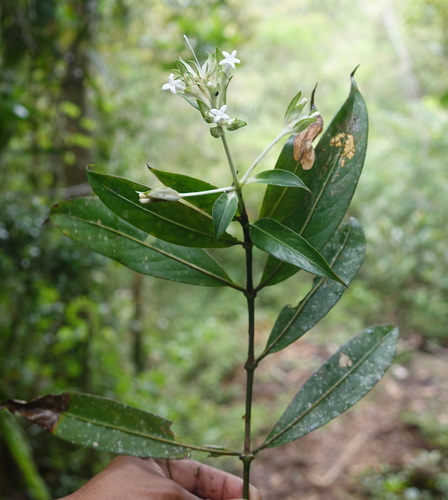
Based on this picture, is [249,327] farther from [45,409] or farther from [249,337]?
[45,409]

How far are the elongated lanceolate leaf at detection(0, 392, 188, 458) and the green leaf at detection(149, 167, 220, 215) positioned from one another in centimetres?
25

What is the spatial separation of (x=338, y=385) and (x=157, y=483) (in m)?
0.24

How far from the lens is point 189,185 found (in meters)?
0.48

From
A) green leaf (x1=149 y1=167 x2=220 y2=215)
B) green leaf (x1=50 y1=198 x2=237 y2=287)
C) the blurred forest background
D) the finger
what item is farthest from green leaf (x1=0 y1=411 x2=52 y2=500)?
green leaf (x1=149 y1=167 x2=220 y2=215)

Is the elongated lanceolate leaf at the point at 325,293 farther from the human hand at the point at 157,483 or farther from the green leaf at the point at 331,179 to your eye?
the human hand at the point at 157,483

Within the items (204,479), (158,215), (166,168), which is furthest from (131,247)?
(166,168)

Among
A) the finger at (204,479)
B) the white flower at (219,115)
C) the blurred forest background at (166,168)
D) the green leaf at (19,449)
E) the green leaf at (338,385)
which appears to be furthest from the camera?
the blurred forest background at (166,168)

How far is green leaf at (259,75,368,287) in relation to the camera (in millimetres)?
513

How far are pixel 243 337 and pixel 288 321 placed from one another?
10.7 ft

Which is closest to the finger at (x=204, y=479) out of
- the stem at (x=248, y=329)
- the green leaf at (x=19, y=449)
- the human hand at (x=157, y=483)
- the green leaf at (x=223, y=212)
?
the human hand at (x=157, y=483)

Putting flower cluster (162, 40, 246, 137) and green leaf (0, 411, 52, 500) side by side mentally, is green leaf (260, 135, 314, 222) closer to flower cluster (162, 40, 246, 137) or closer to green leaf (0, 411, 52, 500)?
flower cluster (162, 40, 246, 137)

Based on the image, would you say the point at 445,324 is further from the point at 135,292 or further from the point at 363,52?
the point at 363,52

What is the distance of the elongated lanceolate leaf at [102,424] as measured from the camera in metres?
0.56

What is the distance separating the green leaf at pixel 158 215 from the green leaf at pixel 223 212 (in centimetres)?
6
